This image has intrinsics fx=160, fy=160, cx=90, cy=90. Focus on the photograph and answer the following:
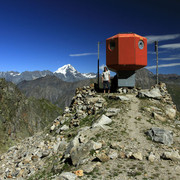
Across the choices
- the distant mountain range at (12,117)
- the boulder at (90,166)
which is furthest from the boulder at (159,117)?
the distant mountain range at (12,117)

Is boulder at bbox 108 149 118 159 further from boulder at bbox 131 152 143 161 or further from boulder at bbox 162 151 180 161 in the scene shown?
boulder at bbox 162 151 180 161

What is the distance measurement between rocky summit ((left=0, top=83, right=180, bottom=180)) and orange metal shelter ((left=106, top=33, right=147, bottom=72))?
3990 millimetres

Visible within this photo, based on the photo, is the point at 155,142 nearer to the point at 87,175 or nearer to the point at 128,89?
the point at 87,175

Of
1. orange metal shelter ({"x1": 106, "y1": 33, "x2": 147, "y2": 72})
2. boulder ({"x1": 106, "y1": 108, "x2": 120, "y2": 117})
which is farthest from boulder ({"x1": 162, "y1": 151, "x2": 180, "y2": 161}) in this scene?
orange metal shelter ({"x1": 106, "y1": 33, "x2": 147, "y2": 72})

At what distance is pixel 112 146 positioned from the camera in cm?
926

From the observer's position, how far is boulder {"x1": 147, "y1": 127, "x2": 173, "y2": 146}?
993 centimetres

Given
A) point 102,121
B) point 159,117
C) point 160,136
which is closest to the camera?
point 160,136

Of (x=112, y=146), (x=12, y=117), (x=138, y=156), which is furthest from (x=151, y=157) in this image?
(x=12, y=117)

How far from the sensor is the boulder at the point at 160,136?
32.6ft

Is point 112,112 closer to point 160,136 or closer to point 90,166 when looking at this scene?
point 160,136

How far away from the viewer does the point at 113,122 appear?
1234cm

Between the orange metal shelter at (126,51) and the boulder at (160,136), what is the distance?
9.59 m

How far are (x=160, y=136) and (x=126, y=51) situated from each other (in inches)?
423

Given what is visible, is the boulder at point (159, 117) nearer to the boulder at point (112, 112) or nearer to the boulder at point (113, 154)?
the boulder at point (112, 112)
